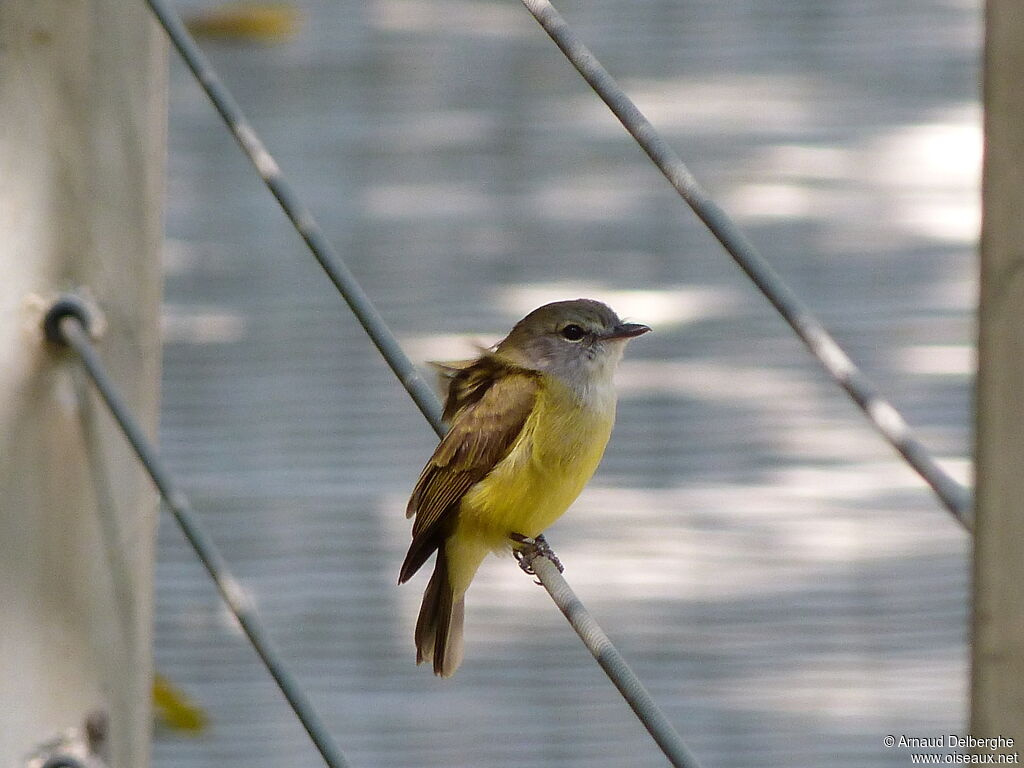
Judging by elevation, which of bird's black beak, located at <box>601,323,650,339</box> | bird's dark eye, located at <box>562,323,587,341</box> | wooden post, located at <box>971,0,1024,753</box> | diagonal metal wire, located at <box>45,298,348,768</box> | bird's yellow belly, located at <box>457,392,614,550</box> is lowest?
→ wooden post, located at <box>971,0,1024,753</box>

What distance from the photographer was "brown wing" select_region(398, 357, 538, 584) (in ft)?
7.54

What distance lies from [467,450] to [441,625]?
0.38 meters

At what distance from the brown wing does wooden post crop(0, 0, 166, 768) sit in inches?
24.2

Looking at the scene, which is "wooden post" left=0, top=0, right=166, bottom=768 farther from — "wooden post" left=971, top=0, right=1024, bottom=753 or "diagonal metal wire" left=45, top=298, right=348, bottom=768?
"wooden post" left=971, top=0, right=1024, bottom=753

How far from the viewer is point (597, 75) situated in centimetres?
125

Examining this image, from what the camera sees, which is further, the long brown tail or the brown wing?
the long brown tail

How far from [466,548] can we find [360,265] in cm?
75

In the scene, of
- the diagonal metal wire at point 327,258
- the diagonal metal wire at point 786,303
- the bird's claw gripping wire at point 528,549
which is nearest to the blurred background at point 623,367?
the bird's claw gripping wire at point 528,549

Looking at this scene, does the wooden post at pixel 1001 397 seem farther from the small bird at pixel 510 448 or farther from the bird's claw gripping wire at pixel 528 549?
A: the bird's claw gripping wire at pixel 528 549

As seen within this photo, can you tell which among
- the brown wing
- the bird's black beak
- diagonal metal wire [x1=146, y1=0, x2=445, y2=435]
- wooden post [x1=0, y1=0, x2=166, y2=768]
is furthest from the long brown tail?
Answer: diagonal metal wire [x1=146, y1=0, x2=445, y2=435]

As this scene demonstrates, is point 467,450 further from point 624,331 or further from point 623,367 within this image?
point 623,367

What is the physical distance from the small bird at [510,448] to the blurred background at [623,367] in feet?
1.24

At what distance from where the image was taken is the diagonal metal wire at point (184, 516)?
5.05 ft

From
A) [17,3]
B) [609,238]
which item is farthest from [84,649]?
[609,238]
